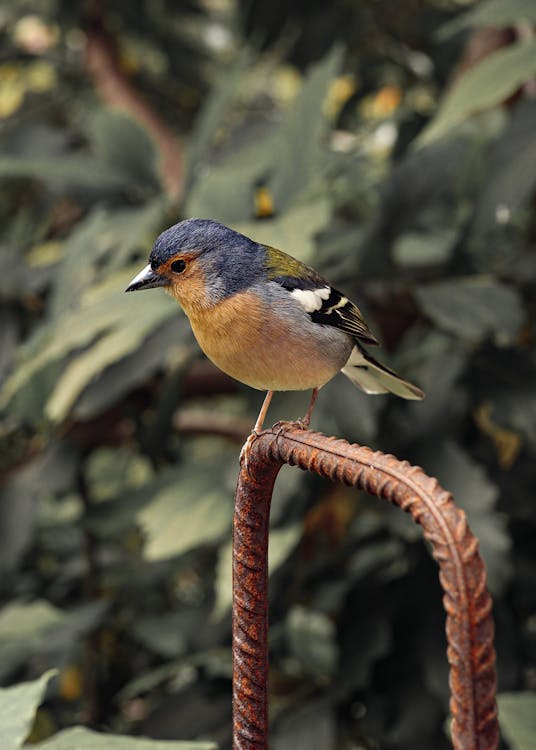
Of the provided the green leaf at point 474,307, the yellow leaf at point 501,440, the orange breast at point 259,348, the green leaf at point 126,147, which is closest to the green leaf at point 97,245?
the green leaf at point 126,147

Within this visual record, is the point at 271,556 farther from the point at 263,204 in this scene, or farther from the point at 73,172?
the point at 73,172

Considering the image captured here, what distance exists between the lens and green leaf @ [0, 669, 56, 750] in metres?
0.79

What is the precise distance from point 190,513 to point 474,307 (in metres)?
0.51

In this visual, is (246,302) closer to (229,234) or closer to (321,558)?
(229,234)

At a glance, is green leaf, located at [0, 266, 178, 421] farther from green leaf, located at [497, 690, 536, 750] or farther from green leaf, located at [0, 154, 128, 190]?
green leaf, located at [497, 690, 536, 750]

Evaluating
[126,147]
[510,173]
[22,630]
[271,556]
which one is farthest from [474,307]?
[22,630]

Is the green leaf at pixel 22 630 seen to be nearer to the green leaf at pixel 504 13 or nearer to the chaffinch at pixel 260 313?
the chaffinch at pixel 260 313

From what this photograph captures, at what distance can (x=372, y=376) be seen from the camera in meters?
0.89

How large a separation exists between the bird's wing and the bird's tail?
0.02 m

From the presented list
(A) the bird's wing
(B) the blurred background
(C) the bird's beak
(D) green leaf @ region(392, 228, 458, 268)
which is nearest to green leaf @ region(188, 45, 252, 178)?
(B) the blurred background

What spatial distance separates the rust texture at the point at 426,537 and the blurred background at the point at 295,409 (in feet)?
1.54

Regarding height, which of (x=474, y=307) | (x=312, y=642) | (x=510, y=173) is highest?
(x=510, y=173)

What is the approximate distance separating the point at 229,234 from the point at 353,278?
74 centimetres

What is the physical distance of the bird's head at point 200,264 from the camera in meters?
0.77
